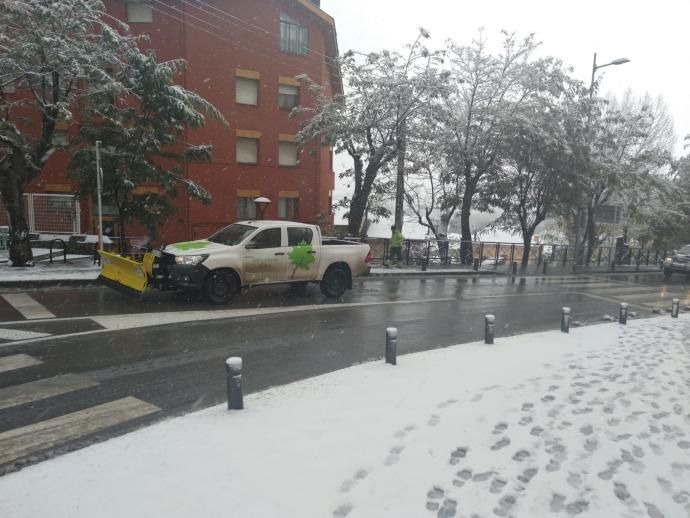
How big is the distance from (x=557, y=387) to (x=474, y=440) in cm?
206

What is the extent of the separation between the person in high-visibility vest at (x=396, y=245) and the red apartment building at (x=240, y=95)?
10.5 ft

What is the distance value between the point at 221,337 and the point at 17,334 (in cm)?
313

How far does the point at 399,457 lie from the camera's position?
3.87m

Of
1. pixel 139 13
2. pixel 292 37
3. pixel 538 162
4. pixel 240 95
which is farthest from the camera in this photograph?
pixel 292 37

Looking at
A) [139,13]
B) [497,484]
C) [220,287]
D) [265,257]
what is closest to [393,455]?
[497,484]

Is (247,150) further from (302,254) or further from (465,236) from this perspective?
(302,254)

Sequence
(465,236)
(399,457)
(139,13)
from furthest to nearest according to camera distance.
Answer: (465,236) → (139,13) → (399,457)

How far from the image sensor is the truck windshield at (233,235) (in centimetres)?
1081

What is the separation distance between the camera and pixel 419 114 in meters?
19.2

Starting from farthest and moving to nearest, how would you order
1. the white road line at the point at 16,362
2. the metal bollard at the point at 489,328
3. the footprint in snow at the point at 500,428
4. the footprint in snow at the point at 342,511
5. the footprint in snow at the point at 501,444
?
the metal bollard at the point at 489,328 < the white road line at the point at 16,362 < the footprint in snow at the point at 500,428 < the footprint in snow at the point at 501,444 < the footprint in snow at the point at 342,511

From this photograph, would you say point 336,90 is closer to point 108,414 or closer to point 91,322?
point 91,322

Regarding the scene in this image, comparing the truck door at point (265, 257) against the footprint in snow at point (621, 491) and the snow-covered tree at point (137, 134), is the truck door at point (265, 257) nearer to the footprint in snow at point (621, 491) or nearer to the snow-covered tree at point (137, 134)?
the snow-covered tree at point (137, 134)

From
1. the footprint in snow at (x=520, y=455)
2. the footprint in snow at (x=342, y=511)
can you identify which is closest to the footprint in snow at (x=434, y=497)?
the footprint in snow at (x=342, y=511)

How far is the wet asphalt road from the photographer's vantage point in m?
5.37
